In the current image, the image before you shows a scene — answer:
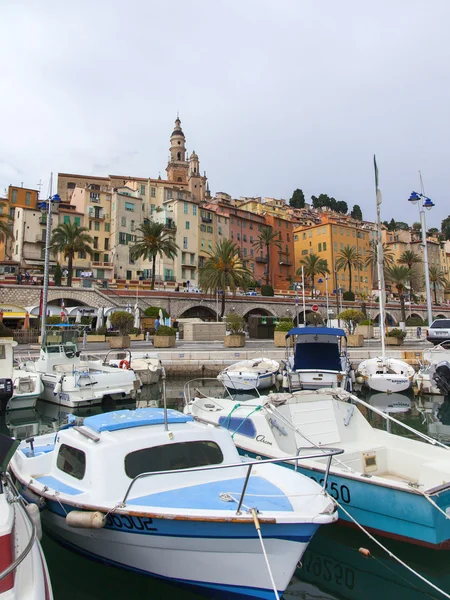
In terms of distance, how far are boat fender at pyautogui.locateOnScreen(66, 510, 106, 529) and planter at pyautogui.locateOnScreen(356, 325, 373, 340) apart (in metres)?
41.0

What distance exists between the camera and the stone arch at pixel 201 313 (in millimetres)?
59572

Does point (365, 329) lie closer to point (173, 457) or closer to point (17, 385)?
point (17, 385)

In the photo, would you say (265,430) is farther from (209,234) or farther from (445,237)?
(445,237)

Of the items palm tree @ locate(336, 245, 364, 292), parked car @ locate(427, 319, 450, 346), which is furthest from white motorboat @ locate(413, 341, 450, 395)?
palm tree @ locate(336, 245, 364, 292)

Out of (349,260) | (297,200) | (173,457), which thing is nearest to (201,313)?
(349,260)

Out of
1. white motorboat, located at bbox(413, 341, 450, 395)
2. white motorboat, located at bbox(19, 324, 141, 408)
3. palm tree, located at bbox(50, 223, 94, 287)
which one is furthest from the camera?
palm tree, located at bbox(50, 223, 94, 287)

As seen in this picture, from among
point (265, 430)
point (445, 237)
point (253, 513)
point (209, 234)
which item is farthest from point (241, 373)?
point (445, 237)

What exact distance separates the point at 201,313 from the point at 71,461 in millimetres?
54479

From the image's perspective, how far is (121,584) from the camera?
6004mm

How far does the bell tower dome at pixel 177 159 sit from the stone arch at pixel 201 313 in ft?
164

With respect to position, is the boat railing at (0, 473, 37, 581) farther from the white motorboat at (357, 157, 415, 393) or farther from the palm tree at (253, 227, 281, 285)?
the palm tree at (253, 227, 281, 285)

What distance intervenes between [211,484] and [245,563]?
3.70 ft

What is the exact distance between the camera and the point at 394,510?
22.0ft

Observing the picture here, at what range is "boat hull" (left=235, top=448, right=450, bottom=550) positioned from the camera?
639cm
